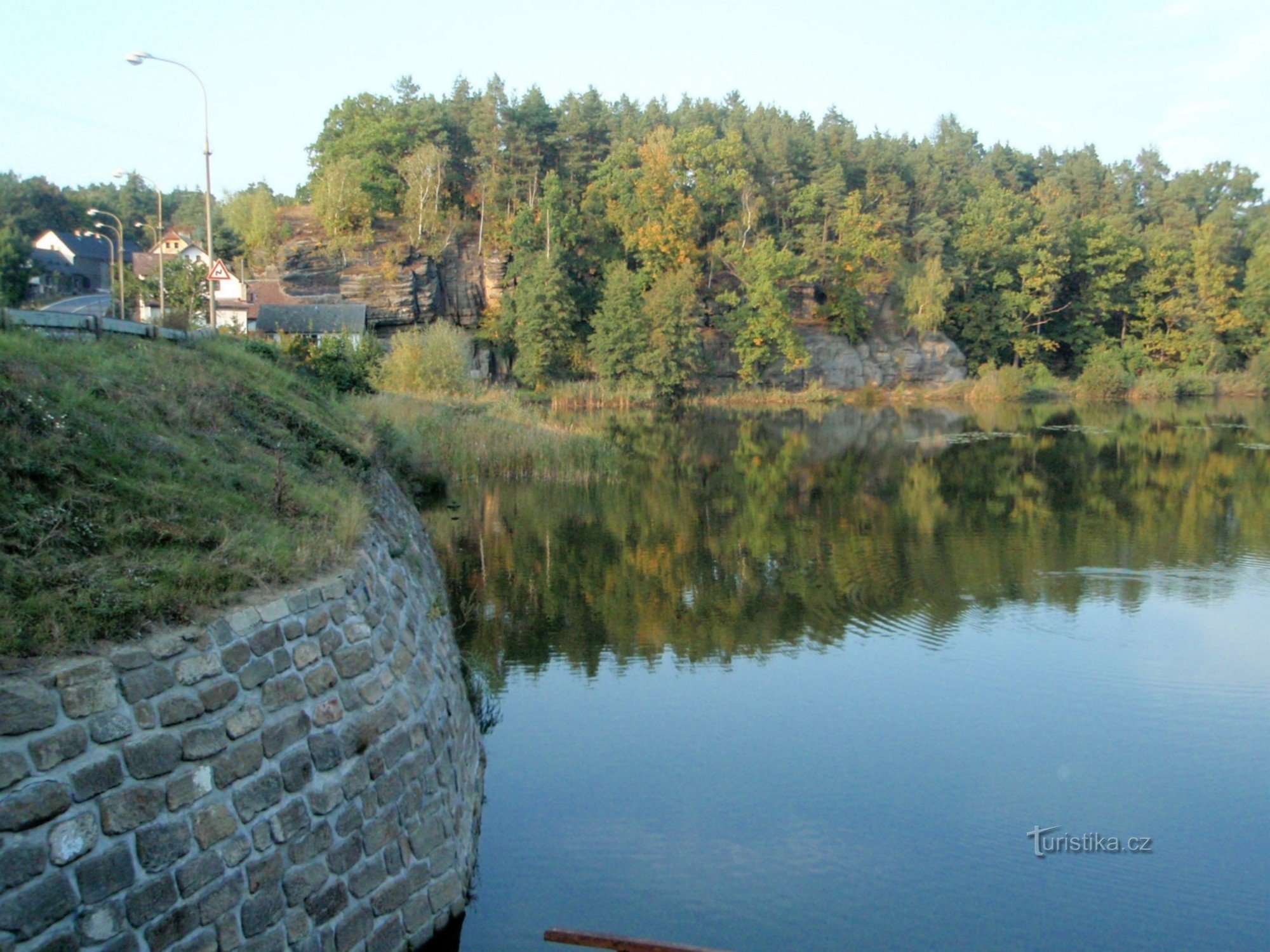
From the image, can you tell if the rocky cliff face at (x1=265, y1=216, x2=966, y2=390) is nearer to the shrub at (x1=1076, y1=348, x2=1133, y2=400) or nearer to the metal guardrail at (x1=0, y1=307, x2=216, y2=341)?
the shrub at (x1=1076, y1=348, x2=1133, y2=400)

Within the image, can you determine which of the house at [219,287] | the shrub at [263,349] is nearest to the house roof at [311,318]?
the house at [219,287]

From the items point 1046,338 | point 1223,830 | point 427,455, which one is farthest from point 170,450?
point 1046,338

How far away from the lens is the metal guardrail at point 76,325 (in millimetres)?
11376

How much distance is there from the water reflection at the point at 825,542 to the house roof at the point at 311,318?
17521mm

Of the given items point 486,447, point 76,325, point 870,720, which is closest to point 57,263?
point 486,447

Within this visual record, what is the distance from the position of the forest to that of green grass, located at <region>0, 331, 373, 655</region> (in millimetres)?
45423

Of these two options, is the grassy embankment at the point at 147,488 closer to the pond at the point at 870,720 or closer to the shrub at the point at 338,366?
the pond at the point at 870,720

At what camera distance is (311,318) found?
49219mm

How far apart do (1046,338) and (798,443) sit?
1486 inches

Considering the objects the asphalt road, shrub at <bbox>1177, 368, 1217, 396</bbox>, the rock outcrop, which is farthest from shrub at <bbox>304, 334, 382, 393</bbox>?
shrub at <bbox>1177, 368, 1217, 396</bbox>

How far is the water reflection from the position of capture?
16.5 metres

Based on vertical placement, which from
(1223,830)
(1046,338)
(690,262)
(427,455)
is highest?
(690,262)

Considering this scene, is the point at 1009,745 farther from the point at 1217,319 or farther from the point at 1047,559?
the point at 1217,319

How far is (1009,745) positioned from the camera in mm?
11969
